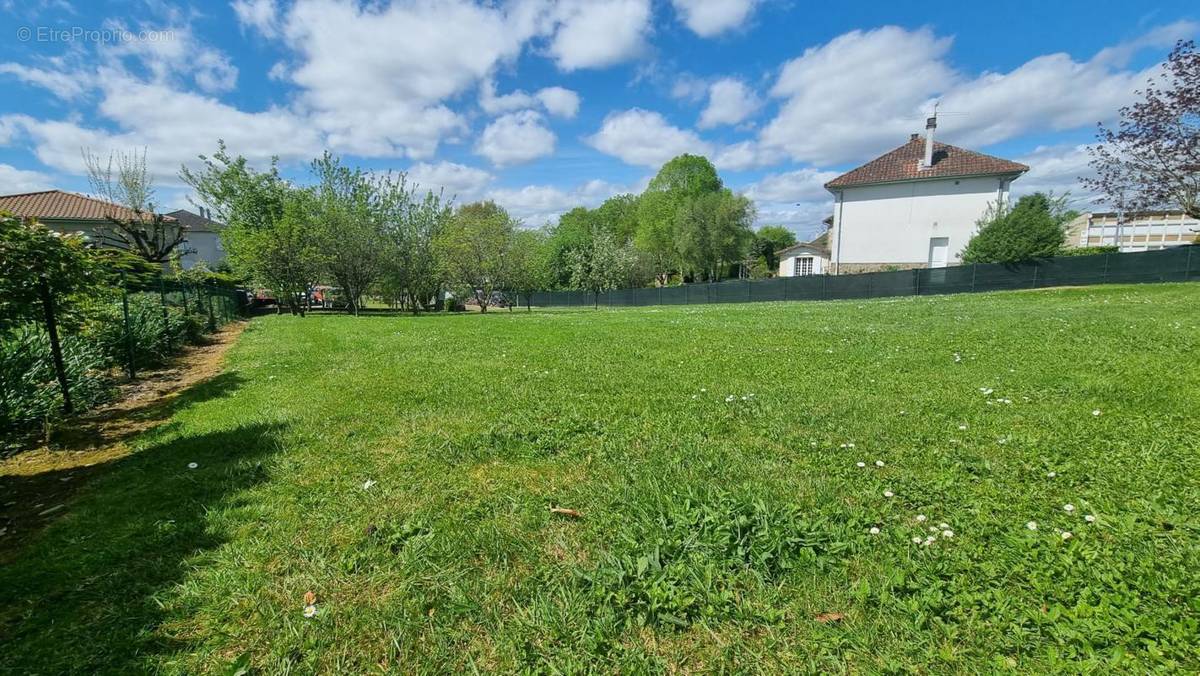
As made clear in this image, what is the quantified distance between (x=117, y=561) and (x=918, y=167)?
34840mm

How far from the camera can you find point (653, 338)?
8.55 m

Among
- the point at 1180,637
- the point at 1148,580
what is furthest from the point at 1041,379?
the point at 1180,637

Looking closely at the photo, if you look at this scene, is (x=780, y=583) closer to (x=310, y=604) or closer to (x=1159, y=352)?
(x=310, y=604)

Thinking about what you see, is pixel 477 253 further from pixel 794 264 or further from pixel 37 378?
pixel 794 264

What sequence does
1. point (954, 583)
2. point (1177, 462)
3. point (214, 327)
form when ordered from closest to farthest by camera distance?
point (954, 583), point (1177, 462), point (214, 327)

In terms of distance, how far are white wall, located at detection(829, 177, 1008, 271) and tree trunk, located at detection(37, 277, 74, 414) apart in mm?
33183

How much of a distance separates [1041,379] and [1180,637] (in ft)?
12.3

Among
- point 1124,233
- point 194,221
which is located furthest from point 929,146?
point 194,221

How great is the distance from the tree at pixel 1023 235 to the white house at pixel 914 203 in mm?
4910

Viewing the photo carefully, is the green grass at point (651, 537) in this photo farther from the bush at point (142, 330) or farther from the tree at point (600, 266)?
the tree at point (600, 266)

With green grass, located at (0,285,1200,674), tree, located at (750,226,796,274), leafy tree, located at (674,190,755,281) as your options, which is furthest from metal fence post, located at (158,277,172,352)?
tree, located at (750,226,796,274)

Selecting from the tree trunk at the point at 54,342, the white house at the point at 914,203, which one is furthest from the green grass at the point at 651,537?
the white house at the point at 914,203

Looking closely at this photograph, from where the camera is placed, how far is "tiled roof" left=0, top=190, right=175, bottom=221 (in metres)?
27.1

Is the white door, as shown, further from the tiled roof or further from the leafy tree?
the tiled roof
